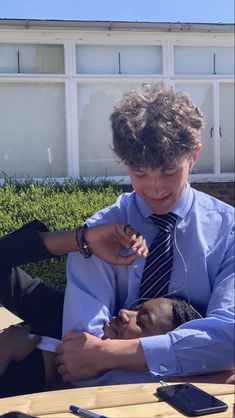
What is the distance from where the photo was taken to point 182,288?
217 centimetres

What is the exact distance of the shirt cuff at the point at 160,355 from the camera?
1979mm

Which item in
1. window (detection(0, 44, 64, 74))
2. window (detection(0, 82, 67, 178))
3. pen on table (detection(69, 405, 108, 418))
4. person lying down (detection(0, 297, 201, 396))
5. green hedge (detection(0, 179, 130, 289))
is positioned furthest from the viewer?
window (detection(0, 82, 67, 178))

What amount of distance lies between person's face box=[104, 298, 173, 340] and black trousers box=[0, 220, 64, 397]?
40 cm

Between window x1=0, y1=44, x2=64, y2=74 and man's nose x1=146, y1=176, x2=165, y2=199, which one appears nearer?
man's nose x1=146, y1=176, x2=165, y2=199

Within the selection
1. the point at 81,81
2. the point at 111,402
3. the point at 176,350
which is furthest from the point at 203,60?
the point at 111,402

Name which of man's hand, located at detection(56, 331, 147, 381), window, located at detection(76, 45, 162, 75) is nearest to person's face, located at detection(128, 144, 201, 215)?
man's hand, located at detection(56, 331, 147, 381)

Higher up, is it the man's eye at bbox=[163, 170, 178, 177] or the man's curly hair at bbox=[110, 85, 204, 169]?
the man's curly hair at bbox=[110, 85, 204, 169]

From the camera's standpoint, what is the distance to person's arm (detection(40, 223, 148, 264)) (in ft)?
7.00

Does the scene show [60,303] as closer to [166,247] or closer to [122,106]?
[166,247]

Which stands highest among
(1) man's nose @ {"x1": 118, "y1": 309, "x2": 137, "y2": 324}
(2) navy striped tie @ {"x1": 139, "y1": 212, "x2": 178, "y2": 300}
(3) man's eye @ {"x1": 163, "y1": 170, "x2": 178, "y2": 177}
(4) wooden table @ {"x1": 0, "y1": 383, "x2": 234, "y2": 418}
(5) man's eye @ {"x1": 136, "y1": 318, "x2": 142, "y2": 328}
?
(3) man's eye @ {"x1": 163, "y1": 170, "x2": 178, "y2": 177}

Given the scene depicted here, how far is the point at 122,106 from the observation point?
84.2 inches

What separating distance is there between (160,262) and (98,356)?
1.40 ft

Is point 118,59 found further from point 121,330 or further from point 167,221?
point 121,330

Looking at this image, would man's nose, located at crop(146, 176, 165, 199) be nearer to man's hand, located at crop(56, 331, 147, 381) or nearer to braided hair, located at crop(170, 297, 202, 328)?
braided hair, located at crop(170, 297, 202, 328)
